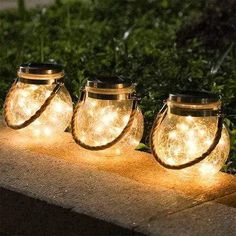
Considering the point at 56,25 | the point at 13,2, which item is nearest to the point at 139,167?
the point at 56,25

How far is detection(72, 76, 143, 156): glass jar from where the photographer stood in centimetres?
412

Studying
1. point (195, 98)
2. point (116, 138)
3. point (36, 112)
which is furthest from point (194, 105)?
point (36, 112)

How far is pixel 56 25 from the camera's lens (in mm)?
9555

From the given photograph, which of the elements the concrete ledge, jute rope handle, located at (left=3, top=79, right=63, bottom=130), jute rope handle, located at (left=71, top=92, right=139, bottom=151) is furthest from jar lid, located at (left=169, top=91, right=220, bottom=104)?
jute rope handle, located at (left=3, top=79, right=63, bottom=130)

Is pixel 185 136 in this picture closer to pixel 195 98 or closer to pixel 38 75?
pixel 195 98

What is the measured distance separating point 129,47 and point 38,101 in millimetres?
3562

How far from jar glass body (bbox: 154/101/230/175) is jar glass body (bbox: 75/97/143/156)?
0.27m

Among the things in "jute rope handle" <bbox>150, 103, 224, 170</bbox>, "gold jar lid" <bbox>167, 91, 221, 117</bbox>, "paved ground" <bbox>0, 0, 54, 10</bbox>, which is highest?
"gold jar lid" <bbox>167, 91, 221, 117</bbox>

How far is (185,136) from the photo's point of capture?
3.90 metres

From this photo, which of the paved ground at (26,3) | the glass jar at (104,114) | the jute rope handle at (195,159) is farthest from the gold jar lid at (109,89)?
the paved ground at (26,3)

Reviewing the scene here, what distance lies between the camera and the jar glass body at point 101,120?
4172 millimetres

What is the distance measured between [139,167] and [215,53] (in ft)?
12.3

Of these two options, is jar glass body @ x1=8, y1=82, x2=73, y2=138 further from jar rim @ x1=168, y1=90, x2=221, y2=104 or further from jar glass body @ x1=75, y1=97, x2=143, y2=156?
jar rim @ x1=168, y1=90, x2=221, y2=104

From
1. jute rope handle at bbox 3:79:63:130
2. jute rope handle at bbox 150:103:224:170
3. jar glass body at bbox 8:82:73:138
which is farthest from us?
jar glass body at bbox 8:82:73:138
